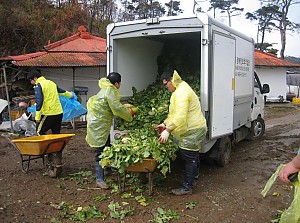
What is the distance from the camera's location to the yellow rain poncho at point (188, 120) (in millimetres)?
5184

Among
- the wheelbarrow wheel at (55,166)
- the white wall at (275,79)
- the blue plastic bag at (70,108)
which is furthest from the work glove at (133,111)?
the white wall at (275,79)

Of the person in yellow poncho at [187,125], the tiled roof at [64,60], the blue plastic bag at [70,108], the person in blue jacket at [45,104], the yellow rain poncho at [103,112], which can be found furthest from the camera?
the tiled roof at [64,60]

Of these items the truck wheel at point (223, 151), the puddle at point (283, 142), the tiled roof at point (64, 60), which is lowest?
the puddle at point (283, 142)

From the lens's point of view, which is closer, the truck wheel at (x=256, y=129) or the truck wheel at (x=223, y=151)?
the truck wheel at (x=223, y=151)

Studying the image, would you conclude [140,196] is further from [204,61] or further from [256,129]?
[256,129]

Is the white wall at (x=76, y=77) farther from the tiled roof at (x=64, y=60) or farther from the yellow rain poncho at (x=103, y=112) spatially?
the yellow rain poncho at (x=103, y=112)

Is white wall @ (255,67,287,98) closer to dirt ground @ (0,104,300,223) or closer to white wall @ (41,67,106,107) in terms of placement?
white wall @ (41,67,106,107)

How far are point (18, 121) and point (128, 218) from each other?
7.54m

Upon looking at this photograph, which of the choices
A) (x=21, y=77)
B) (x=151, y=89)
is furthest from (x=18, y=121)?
(x=151, y=89)

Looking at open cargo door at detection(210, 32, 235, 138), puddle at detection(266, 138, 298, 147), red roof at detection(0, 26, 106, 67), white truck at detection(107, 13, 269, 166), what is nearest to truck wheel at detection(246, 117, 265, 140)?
puddle at detection(266, 138, 298, 147)

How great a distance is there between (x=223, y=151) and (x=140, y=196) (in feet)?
8.09

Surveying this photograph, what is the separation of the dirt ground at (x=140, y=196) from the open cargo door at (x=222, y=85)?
104 centimetres

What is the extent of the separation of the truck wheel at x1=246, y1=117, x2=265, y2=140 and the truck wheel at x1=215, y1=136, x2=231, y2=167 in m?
2.92

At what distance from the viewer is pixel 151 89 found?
737 cm
